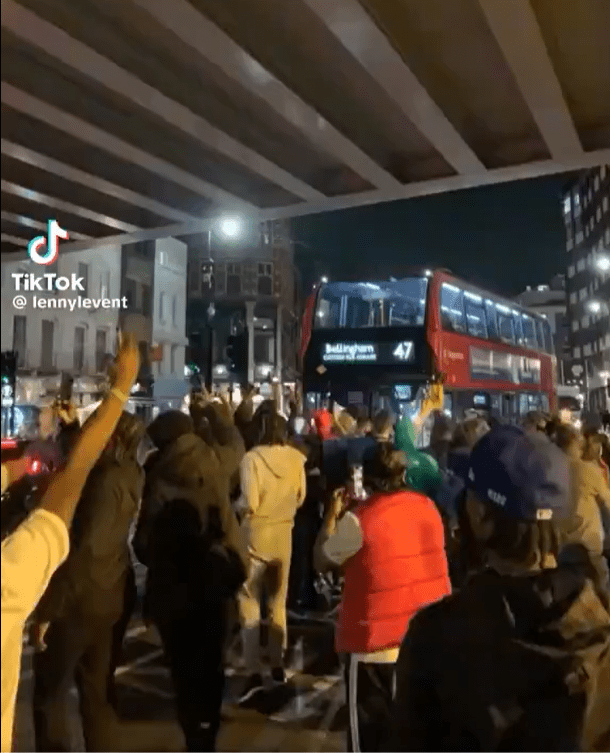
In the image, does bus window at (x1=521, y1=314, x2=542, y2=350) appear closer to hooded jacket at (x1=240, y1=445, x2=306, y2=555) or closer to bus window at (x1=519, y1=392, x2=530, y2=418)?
bus window at (x1=519, y1=392, x2=530, y2=418)

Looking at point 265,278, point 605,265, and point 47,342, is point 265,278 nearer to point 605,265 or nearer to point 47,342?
point 47,342

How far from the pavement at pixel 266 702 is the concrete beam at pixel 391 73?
2.43 m

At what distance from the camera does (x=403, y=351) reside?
6789 mm

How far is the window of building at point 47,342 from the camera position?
1.69 metres

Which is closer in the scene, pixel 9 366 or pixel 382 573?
pixel 9 366

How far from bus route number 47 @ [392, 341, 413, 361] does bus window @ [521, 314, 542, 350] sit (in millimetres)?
2602

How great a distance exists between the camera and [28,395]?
1806mm

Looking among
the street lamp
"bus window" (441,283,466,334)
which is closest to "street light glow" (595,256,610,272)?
the street lamp

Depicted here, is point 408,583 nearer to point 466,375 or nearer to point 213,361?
A: point 213,361

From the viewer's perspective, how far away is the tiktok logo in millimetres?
1818

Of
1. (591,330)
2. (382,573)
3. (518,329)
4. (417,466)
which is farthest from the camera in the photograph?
(518,329)

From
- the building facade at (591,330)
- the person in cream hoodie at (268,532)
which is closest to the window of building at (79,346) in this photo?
the person in cream hoodie at (268,532)

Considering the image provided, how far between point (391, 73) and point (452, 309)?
522cm

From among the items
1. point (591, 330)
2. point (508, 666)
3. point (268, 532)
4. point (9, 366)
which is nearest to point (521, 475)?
point (508, 666)
